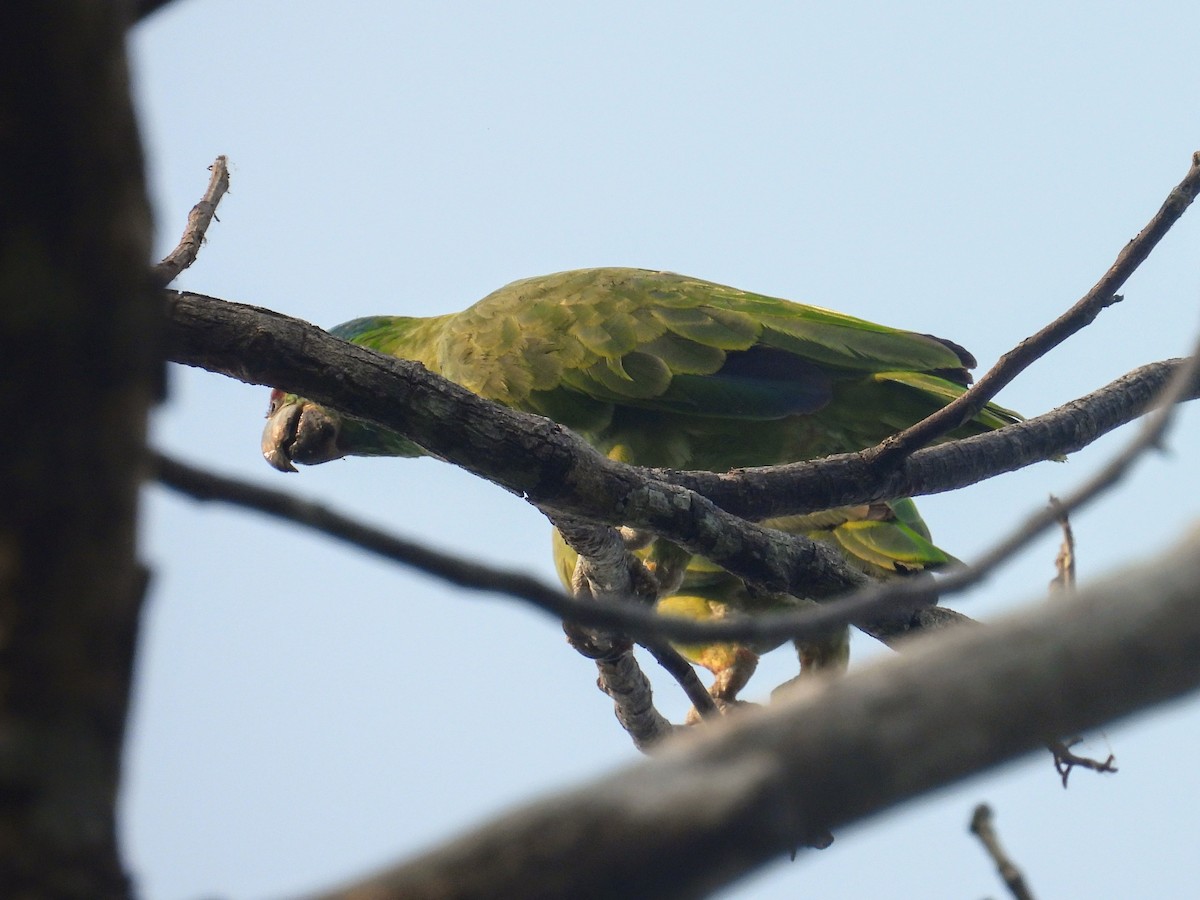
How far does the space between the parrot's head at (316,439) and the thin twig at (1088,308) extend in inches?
118

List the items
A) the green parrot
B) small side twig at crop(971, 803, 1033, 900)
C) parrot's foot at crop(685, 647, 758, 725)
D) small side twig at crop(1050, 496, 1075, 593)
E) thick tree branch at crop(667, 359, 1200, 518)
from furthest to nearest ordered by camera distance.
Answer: parrot's foot at crop(685, 647, 758, 725) < the green parrot < thick tree branch at crop(667, 359, 1200, 518) < small side twig at crop(1050, 496, 1075, 593) < small side twig at crop(971, 803, 1033, 900)

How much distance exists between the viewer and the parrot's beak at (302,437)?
5.70 metres

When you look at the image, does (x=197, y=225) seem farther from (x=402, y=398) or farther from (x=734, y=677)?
(x=734, y=677)

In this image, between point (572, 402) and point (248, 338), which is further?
point (572, 402)

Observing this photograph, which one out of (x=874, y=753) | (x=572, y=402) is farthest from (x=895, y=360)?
(x=874, y=753)

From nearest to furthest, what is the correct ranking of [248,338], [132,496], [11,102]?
[11,102] < [132,496] < [248,338]

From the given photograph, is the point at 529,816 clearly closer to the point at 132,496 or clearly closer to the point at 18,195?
the point at 132,496

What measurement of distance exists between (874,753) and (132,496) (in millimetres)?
664

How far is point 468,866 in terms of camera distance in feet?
3.31

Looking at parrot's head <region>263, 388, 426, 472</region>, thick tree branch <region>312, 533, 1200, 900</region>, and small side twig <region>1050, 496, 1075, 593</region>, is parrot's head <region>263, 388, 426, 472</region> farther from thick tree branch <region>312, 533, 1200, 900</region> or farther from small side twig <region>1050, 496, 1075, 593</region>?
thick tree branch <region>312, 533, 1200, 900</region>

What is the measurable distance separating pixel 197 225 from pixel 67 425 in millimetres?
2723

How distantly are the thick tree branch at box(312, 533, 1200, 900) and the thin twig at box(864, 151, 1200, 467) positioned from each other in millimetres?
2431

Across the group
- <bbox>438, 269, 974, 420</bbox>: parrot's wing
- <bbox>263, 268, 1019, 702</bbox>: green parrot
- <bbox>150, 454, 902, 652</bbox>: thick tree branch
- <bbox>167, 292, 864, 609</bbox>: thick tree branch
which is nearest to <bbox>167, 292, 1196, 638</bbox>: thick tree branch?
<bbox>167, 292, 864, 609</bbox>: thick tree branch

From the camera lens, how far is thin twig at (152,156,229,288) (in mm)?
3314
